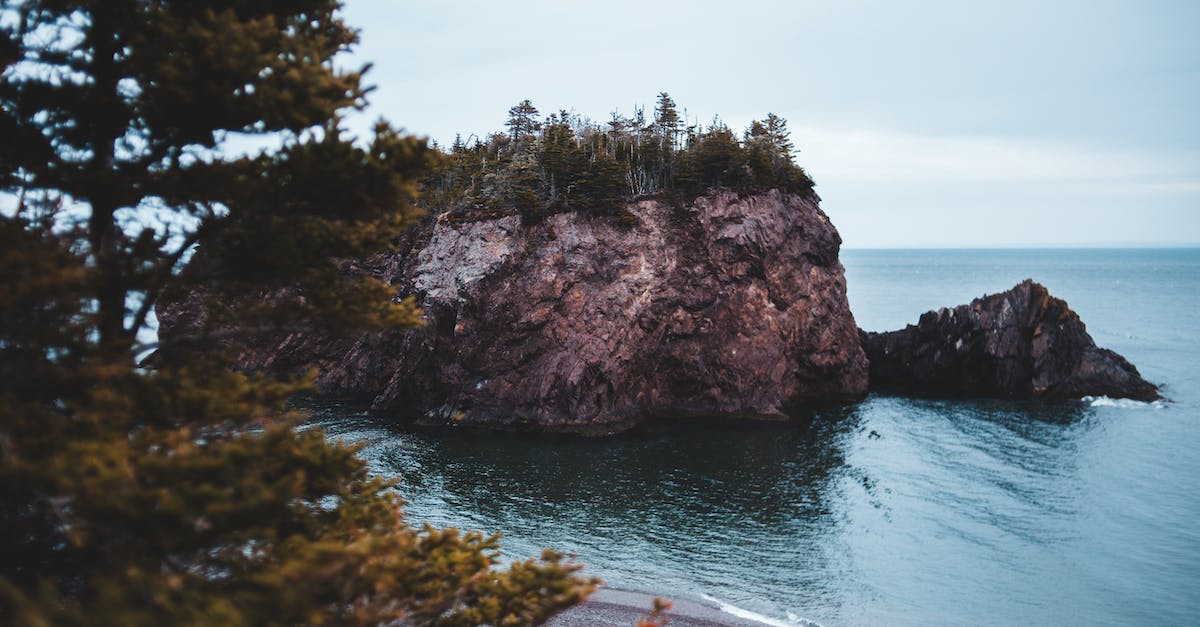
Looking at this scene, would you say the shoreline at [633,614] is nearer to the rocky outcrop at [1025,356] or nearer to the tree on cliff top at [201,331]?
the tree on cliff top at [201,331]

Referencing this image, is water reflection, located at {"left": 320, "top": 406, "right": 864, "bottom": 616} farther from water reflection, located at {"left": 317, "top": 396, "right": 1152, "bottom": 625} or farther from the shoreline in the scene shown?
the shoreline

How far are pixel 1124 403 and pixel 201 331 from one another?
78704 millimetres

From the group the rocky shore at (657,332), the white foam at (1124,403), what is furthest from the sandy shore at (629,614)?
the white foam at (1124,403)

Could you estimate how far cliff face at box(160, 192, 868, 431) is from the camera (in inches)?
2394

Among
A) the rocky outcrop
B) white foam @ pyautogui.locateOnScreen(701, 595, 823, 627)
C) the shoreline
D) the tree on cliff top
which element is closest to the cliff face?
the rocky outcrop

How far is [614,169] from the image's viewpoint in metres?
64.6

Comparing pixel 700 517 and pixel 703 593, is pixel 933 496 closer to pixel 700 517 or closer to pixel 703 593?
pixel 700 517

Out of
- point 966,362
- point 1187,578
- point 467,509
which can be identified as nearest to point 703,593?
point 467,509

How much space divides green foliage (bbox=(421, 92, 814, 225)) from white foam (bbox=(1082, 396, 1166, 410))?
33.7 metres

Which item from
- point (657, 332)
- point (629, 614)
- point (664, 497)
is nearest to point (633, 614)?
point (629, 614)

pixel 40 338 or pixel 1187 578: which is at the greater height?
pixel 40 338

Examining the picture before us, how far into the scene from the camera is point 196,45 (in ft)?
38.8

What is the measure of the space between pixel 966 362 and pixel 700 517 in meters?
46.0

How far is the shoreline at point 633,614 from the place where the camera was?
29.2m
